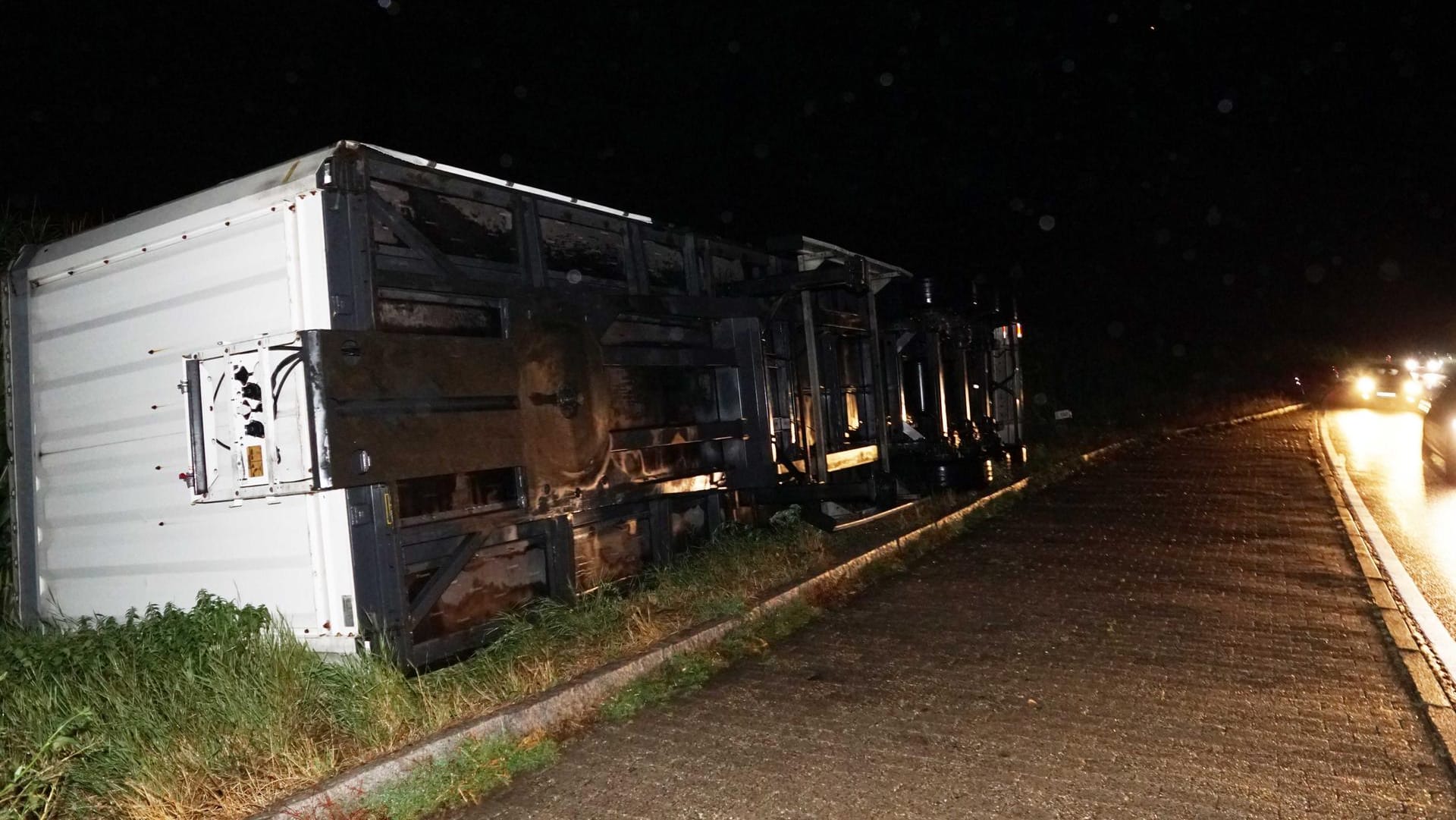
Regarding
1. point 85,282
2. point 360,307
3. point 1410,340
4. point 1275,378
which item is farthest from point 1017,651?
point 1410,340

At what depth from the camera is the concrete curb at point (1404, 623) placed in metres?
4.70

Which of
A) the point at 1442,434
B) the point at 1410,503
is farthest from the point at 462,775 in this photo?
the point at 1442,434

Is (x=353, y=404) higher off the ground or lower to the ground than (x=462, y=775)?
higher

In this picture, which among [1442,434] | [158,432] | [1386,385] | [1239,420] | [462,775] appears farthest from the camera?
[1386,385]

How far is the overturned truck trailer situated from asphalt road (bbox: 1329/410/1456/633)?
227 inches

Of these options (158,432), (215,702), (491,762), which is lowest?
(491,762)

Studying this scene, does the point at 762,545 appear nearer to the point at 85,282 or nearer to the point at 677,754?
the point at 677,754

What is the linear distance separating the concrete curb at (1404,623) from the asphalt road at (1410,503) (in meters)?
0.14

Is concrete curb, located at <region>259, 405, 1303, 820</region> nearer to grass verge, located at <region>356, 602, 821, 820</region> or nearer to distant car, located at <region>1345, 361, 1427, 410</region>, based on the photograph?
grass verge, located at <region>356, 602, 821, 820</region>

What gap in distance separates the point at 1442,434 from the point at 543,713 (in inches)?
516

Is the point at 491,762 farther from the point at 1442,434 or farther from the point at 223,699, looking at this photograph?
the point at 1442,434

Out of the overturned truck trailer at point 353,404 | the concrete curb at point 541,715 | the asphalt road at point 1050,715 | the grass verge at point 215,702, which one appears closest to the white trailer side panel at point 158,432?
the overturned truck trailer at point 353,404

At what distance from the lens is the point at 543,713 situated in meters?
4.91

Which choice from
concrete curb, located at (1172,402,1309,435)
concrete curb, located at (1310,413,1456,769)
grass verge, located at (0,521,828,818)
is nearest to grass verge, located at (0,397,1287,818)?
grass verge, located at (0,521,828,818)
